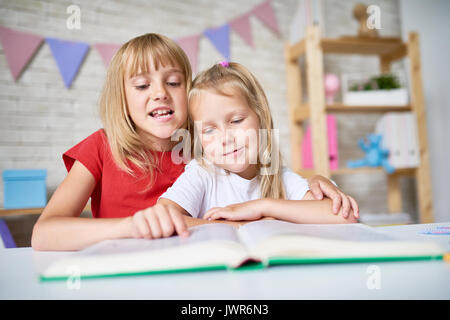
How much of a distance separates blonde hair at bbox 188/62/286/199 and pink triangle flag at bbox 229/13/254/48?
1.49 m

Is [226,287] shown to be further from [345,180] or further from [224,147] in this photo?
[345,180]

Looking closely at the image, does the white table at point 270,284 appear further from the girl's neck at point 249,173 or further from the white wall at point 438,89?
the white wall at point 438,89

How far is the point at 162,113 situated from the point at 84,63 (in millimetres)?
1310

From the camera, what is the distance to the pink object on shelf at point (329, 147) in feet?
7.44

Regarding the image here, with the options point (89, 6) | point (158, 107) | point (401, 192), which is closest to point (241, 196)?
point (158, 107)

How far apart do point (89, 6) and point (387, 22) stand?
2193mm

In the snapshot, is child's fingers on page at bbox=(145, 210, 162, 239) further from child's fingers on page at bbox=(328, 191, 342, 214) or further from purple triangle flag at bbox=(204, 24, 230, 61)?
purple triangle flag at bbox=(204, 24, 230, 61)

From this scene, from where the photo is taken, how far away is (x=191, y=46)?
2307 mm

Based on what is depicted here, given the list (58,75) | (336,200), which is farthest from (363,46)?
(336,200)

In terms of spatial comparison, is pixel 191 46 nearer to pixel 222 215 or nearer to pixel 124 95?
pixel 124 95

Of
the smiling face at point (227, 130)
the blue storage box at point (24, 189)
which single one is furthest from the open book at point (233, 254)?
the blue storage box at point (24, 189)

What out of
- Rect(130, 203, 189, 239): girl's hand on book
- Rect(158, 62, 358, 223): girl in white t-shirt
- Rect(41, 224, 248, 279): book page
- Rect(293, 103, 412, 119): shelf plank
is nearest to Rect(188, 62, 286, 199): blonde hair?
Rect(158, 62, 358, 223): girl in white t-shirt

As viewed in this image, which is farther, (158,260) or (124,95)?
(124,95)

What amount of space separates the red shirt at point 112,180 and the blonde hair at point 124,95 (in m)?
0.02
